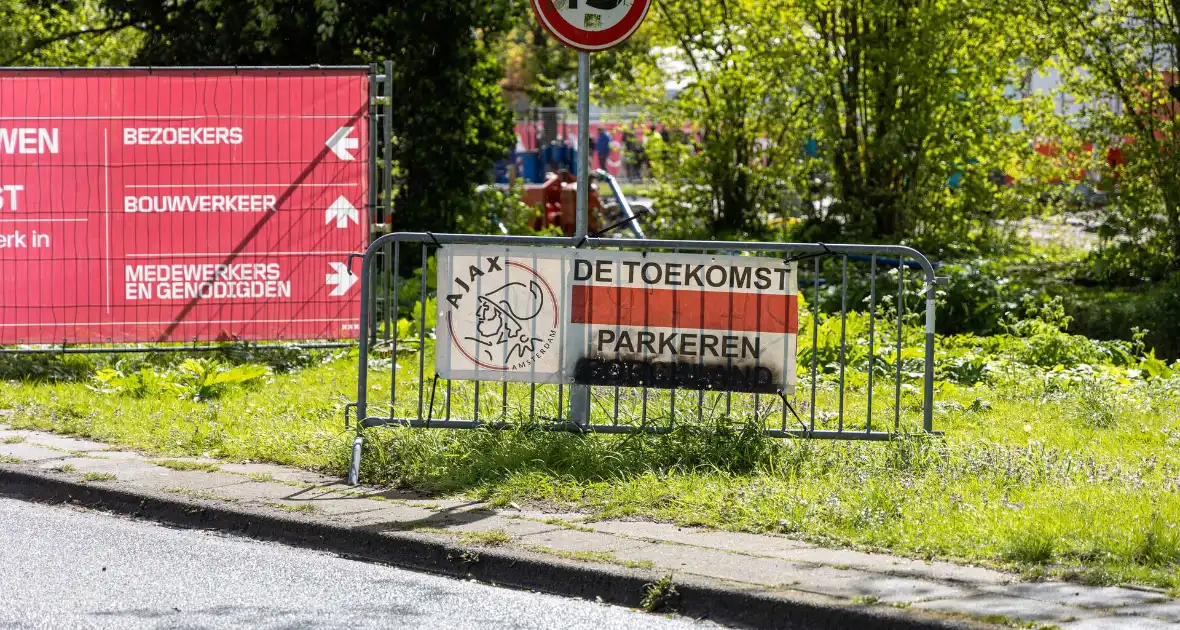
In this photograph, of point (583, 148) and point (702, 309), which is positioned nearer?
point (702, 309)

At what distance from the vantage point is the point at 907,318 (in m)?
10.5

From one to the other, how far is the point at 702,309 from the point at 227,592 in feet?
8.80

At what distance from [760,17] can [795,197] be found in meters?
2.39

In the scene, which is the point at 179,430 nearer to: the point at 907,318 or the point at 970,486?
the point at 970,486

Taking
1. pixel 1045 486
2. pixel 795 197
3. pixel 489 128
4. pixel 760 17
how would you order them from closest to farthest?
pixel 1045 486 → pixel 489 128 → pixel 760 17 → pixel 795 197

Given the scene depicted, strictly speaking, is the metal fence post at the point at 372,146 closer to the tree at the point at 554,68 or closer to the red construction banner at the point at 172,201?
the red construction banner at the point at 172,201

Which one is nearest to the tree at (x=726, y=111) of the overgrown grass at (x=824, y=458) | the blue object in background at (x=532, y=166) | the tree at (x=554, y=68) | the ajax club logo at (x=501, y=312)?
the tree at (x=554, y=68)

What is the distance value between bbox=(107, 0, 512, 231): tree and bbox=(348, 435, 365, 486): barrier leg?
26.5 ft

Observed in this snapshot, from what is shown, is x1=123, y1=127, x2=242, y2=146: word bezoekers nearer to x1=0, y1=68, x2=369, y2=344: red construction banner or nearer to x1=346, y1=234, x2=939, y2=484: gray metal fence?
x1=0, y1=68, x2=369, y2=344: red construction banner

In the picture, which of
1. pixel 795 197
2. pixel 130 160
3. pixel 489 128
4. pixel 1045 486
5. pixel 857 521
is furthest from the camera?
pixel 795 197

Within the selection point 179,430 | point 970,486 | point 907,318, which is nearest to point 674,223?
point 907,318

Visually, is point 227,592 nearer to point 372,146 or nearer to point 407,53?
point 372,146

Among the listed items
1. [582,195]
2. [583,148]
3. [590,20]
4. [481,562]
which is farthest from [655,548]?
[590,20]

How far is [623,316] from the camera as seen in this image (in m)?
6.96
